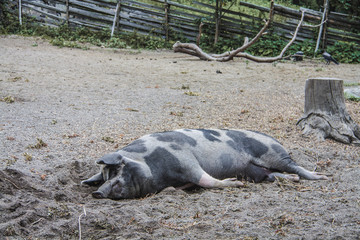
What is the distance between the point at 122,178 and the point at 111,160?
176mm

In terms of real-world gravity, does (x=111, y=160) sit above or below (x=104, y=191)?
above

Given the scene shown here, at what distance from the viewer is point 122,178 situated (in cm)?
318

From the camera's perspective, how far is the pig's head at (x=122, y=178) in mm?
3145

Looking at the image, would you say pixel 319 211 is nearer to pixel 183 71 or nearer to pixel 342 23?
pixel 183 71

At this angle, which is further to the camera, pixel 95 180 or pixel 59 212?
pixel 95 180

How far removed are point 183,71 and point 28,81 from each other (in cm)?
384

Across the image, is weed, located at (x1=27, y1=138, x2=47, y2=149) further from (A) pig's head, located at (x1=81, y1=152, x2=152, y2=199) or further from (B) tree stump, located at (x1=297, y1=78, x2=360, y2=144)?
(B) tree stump, located at (x1=297, y1=78, x2=360, y2=144)

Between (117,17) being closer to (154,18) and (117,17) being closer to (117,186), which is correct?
(154,18)

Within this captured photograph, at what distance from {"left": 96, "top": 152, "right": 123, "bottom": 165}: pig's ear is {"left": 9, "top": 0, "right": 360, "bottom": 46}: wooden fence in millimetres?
11765

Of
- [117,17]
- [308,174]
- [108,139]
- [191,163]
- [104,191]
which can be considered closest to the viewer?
[104,191]

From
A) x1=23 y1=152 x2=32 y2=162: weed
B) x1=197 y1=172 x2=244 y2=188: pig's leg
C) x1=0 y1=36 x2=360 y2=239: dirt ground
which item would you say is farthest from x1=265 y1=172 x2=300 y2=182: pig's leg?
x1=23 y1=152 x2=32 y2=162: weed

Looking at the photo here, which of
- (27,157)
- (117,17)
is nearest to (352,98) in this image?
(27,157)

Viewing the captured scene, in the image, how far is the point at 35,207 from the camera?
8.52 ft

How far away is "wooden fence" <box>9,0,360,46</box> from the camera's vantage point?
46.6ft
